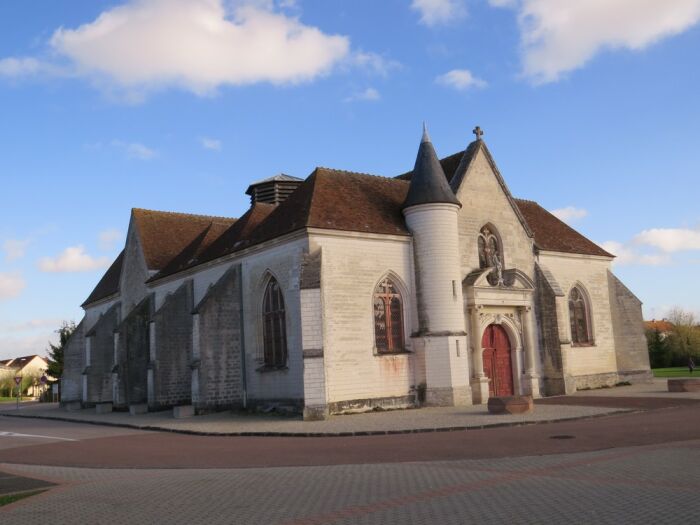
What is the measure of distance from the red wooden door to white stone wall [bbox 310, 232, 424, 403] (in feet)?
12.2

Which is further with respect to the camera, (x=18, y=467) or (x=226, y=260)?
(x=226, y=260)

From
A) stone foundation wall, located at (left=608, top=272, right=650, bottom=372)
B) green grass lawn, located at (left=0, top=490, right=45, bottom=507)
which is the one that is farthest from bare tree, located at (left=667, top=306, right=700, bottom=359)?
green grass lawn, located at (left=0, top=490, right=45, bottom=507)

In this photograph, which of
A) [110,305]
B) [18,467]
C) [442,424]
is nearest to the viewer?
[18,467]

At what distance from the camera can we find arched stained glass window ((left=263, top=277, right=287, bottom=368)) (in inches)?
935

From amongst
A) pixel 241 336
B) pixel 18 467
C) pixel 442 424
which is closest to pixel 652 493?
pixel 442 424

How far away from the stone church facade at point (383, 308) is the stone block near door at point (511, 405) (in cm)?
339

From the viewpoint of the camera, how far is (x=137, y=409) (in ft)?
89.1

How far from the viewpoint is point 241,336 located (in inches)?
1006

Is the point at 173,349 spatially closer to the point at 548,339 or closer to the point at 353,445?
the point at 353,445

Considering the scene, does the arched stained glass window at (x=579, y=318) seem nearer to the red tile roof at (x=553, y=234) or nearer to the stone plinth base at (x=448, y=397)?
the red tile roof at (x=553, y=234)

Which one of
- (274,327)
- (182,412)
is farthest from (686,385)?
(182,412)

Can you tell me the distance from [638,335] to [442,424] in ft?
60.1

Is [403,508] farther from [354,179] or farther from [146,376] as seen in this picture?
[146,376]

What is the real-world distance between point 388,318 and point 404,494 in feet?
48.9
